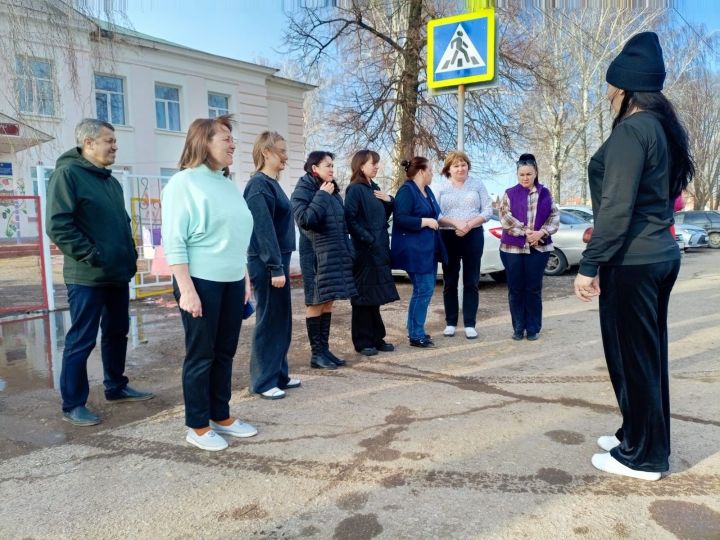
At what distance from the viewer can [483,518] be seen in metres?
2.46

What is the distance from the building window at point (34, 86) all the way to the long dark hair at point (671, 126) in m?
6.70

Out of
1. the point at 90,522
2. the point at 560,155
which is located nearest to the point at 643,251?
the point at 90,522

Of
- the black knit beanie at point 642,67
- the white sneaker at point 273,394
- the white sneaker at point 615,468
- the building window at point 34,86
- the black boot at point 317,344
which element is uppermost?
the building window at point 34,86

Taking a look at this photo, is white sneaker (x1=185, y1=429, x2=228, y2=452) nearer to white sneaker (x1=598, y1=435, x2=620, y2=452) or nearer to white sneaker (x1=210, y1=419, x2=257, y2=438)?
white sneaker (x1=210, y1=419, x2=257, y2=438)

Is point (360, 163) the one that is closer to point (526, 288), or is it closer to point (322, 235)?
point (322, 235)

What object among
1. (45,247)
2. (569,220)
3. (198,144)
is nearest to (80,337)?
(198,144)

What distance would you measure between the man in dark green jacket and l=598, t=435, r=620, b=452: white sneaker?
3084 mm

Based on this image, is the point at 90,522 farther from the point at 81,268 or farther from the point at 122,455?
the point at 81,268

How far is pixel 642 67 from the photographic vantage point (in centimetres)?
269

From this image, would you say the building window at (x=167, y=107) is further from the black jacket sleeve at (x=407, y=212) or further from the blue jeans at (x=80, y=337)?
the blue jeans at (x=80, y=337)

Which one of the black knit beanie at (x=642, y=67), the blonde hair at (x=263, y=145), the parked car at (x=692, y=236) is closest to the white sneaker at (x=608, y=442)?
the black knit beanie at (x=642, y=67)

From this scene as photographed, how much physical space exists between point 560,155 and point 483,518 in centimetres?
2969

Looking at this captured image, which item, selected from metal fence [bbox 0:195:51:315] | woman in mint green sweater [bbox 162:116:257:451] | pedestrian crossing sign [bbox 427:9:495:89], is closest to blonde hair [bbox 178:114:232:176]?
woman in mint green sweater [bbox 162:116:257:451]

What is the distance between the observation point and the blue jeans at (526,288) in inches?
228
